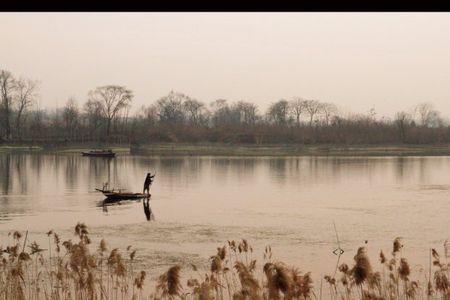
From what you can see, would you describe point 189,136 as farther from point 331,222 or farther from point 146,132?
point 331,222

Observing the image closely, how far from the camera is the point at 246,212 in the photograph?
25359 millimetres

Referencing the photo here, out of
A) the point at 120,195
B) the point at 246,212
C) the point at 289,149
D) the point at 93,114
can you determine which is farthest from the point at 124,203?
the point at 93,114

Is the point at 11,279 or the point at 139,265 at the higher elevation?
the point at 11,279

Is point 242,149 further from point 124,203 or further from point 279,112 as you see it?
point 124,203

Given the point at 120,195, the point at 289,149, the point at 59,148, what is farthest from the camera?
the point at 289,149

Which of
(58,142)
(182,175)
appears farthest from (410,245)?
(58,142)

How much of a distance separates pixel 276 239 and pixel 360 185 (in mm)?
20088

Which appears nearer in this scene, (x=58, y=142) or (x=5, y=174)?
(x=5, y=174)

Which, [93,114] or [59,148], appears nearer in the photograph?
[59,148]

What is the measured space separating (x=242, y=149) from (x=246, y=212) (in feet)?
205

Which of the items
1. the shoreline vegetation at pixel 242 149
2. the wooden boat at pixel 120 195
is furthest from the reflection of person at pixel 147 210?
the shoreline vegetation at pixel 242 149

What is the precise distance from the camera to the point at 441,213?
24.4 meters

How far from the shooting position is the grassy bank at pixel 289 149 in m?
82.3

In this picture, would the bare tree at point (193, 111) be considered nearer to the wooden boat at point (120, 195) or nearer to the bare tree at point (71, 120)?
the bare tree at point (71, 120)
